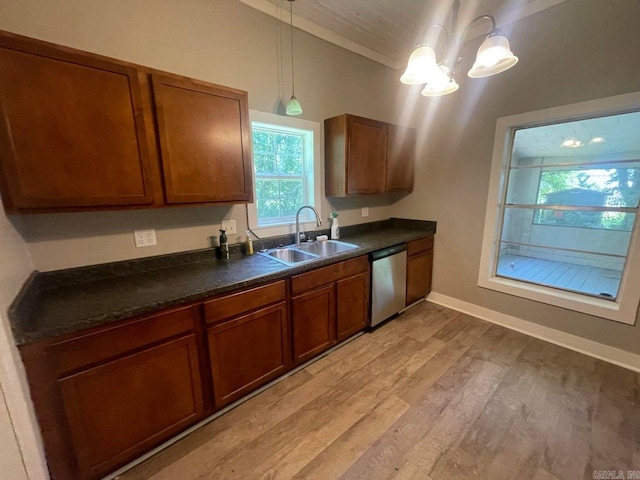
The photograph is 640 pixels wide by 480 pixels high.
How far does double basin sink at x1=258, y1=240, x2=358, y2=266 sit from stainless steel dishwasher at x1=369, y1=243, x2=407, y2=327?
32cm

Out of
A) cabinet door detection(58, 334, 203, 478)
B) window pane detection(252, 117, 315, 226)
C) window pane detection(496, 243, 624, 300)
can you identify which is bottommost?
cabinet door detection(58, 334, 203, 478)

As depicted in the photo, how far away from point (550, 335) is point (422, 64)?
8.77 ft

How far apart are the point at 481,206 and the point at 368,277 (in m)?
1.46

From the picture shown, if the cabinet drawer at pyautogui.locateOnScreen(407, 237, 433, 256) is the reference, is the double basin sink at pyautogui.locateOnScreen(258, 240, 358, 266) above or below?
above

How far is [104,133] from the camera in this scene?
51.1 inches

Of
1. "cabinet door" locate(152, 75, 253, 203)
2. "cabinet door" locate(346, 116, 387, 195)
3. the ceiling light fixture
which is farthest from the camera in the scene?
"cabinet door" locate(346, 116, 387, 195)

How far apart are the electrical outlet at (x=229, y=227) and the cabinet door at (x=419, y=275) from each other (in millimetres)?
1834

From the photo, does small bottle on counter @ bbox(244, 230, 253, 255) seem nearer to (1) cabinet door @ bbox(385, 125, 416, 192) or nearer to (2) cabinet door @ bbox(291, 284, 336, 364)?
(2) cabinet door @ bbox(291, 284, 336, 364)

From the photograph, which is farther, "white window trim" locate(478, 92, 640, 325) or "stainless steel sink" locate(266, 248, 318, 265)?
"stainless steel sink" locate(266, 248, 318, 265)

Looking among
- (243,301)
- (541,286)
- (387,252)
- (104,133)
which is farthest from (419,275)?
(104,133)

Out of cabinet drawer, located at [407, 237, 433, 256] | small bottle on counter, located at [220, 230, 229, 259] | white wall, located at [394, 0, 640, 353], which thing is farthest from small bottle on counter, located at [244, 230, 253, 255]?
white wall, located at [394, 0, 640, 353]

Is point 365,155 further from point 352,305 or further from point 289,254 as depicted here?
point 352,305

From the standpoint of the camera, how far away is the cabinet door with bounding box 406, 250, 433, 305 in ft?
9.50

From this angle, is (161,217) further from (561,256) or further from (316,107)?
(561,256)
